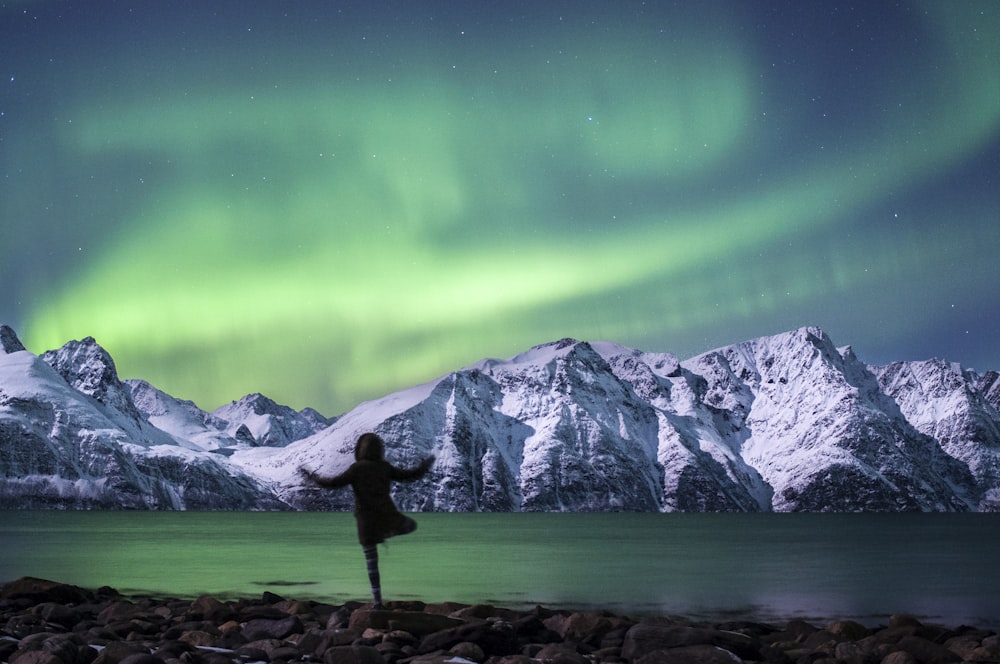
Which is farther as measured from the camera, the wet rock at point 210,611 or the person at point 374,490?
the wet rock at point 210,611

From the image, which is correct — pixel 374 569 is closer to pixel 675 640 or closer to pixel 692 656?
pixel 675 640

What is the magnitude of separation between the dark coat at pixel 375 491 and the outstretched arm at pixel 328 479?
107 millimetres

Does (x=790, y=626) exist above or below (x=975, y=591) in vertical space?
above

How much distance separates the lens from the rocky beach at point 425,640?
42.5ft

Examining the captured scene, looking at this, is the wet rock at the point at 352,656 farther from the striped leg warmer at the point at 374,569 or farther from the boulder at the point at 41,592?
the boulder at the point at 41,592

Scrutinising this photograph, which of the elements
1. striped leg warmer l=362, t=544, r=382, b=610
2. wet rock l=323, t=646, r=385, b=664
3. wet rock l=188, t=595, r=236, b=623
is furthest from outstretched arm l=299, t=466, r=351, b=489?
wet rock l=188, t=595, r=236, b=623

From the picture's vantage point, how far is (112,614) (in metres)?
19.1

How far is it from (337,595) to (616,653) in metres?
24.2

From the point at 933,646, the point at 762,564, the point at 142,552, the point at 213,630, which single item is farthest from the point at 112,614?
the point at 142,552

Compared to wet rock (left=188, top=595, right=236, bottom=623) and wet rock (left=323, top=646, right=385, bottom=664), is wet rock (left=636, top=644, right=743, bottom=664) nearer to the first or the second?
wet rock (left=323, top=646, right=385, bottom=664)

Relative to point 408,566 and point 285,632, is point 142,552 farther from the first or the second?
point 285,632

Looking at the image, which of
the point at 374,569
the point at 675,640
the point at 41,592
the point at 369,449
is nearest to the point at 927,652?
the point at 675,640

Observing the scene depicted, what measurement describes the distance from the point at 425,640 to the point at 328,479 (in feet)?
8.95

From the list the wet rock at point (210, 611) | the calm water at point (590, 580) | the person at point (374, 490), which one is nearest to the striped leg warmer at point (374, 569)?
the person at point (374, 490)
